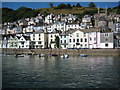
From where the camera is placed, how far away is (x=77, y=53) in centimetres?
4619

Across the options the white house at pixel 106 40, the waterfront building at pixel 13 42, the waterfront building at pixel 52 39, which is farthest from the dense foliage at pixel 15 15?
the white house at pixel 106 40

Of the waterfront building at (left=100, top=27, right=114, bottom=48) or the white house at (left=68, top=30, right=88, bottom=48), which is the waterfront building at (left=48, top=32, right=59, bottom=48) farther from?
the waterfront building at (left=100, top=27, right=114, bottom=48)

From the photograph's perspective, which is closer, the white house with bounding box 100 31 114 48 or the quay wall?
the quay wall

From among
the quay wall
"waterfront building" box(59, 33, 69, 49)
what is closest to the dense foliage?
the quay wall

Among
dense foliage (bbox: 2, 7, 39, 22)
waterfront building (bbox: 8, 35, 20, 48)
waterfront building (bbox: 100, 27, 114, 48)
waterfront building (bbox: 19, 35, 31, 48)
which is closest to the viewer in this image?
waterfront building (bbox: 100, 27, 114, 48)

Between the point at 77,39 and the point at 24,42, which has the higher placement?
the point at 77,39

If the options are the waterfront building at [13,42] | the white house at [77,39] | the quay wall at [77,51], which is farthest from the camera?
the waterfront building at [13,42]

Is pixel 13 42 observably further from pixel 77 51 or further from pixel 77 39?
pixel 77 51

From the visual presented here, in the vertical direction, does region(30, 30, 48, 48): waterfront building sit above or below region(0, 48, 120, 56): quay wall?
above

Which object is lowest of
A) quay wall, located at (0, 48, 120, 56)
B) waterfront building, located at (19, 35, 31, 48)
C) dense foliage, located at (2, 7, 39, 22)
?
quay wall, located at (0, 48, 120, 56)

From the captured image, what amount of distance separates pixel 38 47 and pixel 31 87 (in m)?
43.1

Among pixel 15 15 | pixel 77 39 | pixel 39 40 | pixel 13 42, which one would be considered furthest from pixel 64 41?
pixel 15 15

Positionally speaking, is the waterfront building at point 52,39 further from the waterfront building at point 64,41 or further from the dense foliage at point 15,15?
the dense foliage at point 15,15

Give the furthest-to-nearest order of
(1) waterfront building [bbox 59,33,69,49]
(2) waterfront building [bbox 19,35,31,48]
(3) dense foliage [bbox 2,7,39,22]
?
1. (3) dense foliage [bbox 2,7,39,22]
2. (2) waterfront building [bbox 19,35,31,48]
3. (1) waterfront building [bbox 59,33,69,49]
